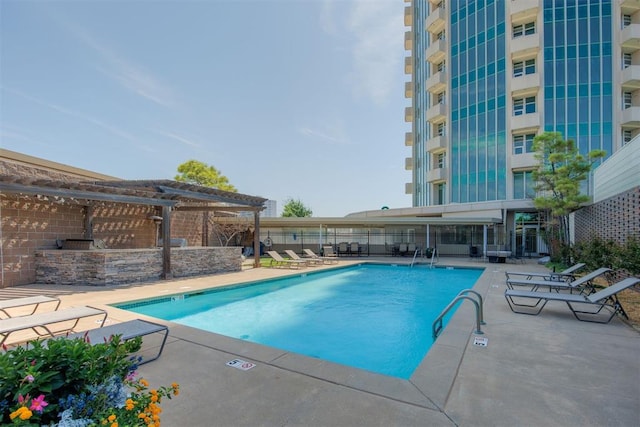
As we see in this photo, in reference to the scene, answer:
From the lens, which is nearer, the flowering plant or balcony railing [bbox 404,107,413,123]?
the flowering plant

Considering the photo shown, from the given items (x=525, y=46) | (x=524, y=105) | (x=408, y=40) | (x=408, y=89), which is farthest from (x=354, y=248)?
(x=408, y=40)

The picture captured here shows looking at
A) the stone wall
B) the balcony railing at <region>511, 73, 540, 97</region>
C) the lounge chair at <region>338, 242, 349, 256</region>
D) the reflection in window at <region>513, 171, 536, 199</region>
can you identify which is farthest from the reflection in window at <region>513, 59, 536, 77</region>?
Result: the stone wall

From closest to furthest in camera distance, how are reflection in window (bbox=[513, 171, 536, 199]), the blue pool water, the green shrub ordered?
the blue pool water
the green shrub
reflection in window (bbox=[513, 171, 536, 199])

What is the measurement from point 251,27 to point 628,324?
669 inches

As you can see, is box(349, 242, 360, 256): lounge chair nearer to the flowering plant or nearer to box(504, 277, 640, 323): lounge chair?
box(504, 277, 640, 323): lounge chair

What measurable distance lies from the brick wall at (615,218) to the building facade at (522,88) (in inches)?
348

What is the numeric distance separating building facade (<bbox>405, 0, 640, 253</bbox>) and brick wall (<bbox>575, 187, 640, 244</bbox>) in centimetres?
884

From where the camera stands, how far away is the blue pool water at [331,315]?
18.7ft

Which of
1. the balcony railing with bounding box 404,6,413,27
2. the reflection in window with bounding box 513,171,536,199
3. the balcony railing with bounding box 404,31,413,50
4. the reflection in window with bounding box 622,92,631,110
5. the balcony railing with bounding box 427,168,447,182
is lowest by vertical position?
the reflection in window with bounding box 513,171,536,199

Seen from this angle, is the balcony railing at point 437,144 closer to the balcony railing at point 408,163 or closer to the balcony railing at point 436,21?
the balcony railing at point 408,163

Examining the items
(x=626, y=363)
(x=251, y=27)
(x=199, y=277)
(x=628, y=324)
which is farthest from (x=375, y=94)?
(x=626, y=363)

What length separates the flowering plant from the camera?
4.84 ft

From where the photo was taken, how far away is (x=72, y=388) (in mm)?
Result: 1689

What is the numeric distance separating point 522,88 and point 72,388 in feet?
Result: 91.1
